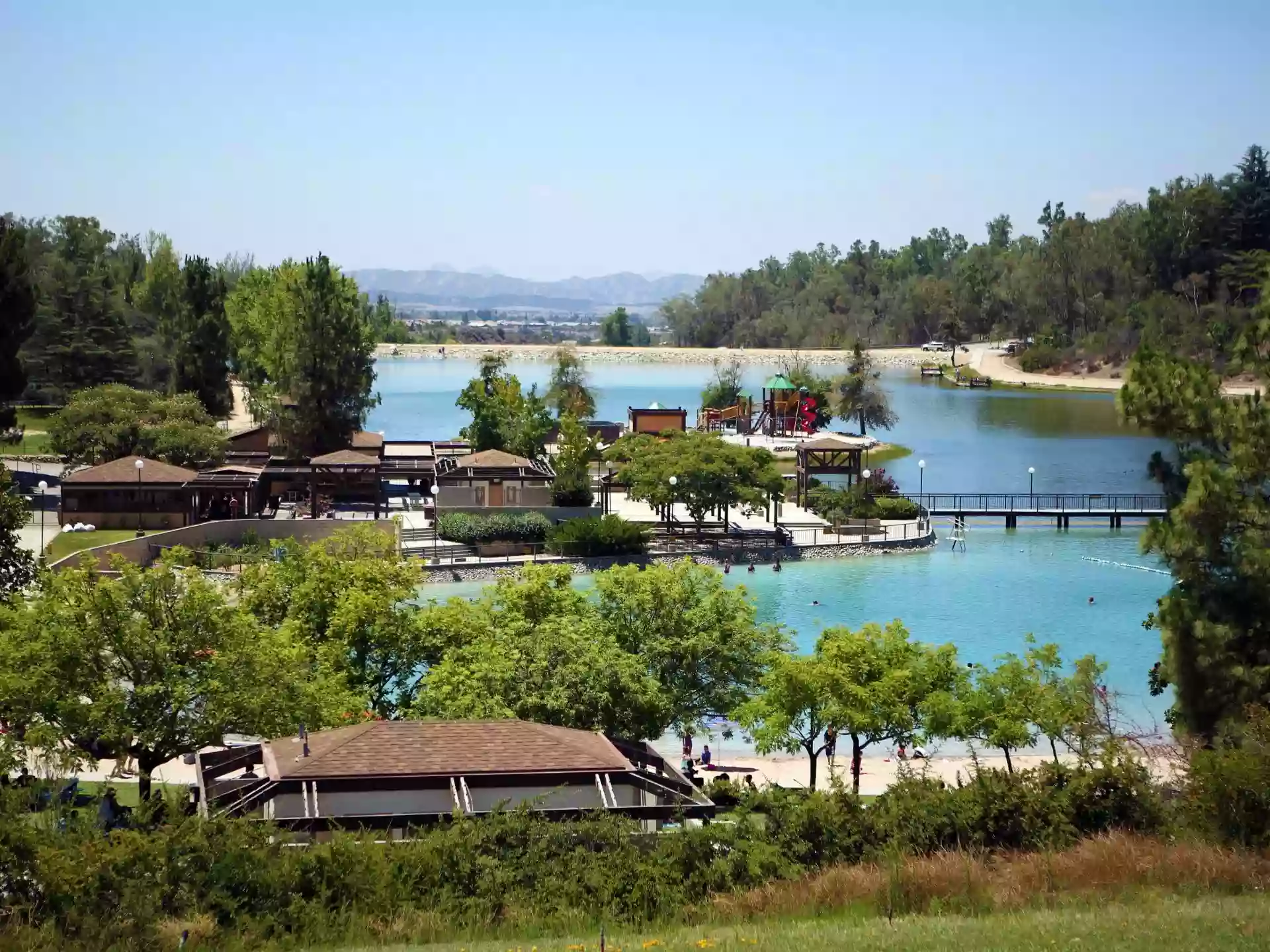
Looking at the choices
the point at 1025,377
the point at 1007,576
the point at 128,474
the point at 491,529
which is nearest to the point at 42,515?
the point at 128,474

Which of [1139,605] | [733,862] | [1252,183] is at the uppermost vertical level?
[1252,183]

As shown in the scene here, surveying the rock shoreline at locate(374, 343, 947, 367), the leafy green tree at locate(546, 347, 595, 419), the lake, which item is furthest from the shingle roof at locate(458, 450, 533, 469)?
the rock shoreline at locate(374, 343, 947, 367)

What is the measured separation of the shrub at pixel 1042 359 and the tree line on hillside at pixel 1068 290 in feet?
4.62

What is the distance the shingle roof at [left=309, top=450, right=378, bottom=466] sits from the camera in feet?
158

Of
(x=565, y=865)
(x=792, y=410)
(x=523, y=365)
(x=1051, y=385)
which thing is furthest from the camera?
(x=523, y=365)

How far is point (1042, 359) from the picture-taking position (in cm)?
13262

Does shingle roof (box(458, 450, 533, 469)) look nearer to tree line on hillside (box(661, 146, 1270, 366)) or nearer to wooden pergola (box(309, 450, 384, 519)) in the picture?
wooden pergola (box(309, 450, 384, 519))

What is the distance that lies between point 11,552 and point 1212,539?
753 inches

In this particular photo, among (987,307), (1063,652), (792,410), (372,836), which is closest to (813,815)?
(372,836)

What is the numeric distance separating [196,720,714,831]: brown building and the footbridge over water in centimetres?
3721

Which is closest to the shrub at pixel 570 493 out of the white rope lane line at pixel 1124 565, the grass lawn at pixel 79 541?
the grass lawn at pixel 79 541

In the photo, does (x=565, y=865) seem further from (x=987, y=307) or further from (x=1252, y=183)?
(x=987, y=307)

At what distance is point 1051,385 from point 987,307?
3018cm

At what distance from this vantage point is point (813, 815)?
1603cm
